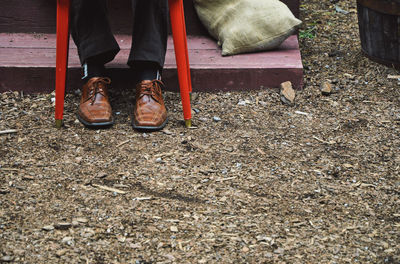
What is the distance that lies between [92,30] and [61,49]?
233 mm

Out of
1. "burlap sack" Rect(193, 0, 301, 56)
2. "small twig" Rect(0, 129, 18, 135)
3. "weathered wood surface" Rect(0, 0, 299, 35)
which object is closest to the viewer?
"small twig" Rect(0, 129, 18, 135)

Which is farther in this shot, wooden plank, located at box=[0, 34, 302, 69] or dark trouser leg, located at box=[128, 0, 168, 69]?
wooden plank, located at box=[0, 34, 302, 69]

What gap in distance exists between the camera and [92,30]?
101 inches

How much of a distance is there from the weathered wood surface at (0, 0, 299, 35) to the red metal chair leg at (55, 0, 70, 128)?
33.9 inches

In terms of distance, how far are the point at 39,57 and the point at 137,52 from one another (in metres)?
0.67

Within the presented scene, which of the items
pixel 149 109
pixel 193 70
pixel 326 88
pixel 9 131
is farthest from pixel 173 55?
pixel 9 131

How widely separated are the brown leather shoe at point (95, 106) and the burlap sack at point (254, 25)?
0.79 metres

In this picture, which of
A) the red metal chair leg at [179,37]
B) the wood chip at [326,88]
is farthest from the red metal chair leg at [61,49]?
the wood chip at [326,88]

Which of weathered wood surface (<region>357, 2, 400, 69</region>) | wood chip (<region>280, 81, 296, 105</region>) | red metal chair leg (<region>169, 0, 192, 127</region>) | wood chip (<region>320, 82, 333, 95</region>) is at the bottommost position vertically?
wood chip (<region>320, 82, 333, 95</region>)

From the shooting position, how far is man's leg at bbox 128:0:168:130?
8.18 ft

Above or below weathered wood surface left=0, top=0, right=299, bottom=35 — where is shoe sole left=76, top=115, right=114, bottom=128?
below

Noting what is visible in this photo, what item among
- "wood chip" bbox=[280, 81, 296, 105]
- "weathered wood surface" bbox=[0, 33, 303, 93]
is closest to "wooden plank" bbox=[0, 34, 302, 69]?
"weathered wood surface" bbox=[0, 33, 303, 93]

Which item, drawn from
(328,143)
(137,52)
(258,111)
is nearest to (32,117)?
(137,52)

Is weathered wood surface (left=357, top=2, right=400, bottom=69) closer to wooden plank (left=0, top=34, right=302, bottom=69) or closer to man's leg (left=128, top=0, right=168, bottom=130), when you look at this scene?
wooden plank (left=0, top=34, right=302, bottom=69)
